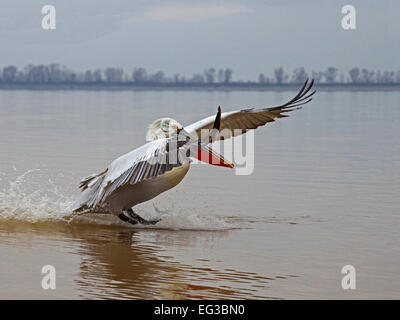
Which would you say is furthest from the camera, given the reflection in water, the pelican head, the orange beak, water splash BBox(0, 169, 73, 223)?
water splash BBox(0, 169, 73, 223)

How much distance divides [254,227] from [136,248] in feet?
4.41

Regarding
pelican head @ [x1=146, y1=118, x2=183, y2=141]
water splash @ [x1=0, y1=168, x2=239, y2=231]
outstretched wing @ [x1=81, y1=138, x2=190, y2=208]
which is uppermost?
pelican head @ [x1=146, y1=118, x2=183, y2=141]

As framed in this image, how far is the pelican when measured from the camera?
7.21 meters

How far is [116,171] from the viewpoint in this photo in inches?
307

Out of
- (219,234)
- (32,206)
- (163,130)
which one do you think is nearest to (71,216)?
(32,206)

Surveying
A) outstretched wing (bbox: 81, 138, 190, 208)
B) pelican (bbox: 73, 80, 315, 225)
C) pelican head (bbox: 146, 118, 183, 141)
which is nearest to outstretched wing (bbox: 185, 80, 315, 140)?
pelican (bbox: 73, 80, 315, 225)

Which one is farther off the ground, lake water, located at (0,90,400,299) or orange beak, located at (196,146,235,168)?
orange beak, located at (196,146,235,168)

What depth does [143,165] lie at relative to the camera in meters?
7.37

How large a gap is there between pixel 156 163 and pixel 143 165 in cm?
18

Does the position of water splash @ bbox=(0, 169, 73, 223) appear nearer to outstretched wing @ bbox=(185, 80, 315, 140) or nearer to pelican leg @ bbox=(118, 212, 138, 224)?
pelican leg @ bbox=(118, 212, 138, 224)

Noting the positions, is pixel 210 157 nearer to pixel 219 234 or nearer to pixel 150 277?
pixel 219 234

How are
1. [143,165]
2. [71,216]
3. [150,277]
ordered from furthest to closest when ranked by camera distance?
[71,216]
[143,165]
[150,277]

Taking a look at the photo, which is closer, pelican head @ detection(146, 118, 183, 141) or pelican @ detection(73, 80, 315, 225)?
pelican @ detection(73, 80, 315, 225)
